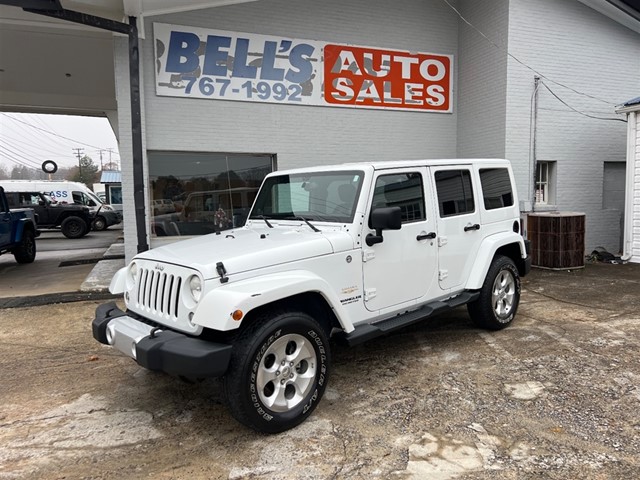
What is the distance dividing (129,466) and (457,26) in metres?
10.6

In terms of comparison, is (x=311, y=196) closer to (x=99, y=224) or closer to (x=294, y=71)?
(x=294, y=71)

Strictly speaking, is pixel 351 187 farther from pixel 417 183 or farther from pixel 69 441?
pixel 69 441

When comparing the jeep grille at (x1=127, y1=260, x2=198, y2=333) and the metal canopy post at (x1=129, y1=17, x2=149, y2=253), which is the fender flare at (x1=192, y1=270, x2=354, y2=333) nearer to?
the jeep grille at (x1=127, y1=260, x2=198, y2=333)

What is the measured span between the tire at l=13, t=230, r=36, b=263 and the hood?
359 inches

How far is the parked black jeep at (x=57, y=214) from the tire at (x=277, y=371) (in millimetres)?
18648

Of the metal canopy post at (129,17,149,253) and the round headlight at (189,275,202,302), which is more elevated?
the metal canopy post at (129,17,149,253)

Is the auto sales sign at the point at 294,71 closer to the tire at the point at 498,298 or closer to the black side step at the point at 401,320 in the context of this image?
the tire at the point at 498,298

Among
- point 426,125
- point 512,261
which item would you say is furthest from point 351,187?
point 426,125

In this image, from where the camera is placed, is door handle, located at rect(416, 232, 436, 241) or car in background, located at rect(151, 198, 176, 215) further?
car in background, located at rect(151, 198, 176, 215)

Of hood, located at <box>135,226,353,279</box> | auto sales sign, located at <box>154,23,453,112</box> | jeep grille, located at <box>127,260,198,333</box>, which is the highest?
auto sales sign, located at <box>154,23,453,112</box>

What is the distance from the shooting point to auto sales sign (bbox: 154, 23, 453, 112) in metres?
Result: 8.52

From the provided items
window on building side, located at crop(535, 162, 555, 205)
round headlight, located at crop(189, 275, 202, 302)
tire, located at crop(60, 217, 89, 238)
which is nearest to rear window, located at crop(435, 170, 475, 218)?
round headlight, located at crop(189, 275, 202, 302)

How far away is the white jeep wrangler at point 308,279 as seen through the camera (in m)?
3.12

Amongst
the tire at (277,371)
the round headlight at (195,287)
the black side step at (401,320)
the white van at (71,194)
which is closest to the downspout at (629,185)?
the black side step at (401,320)
